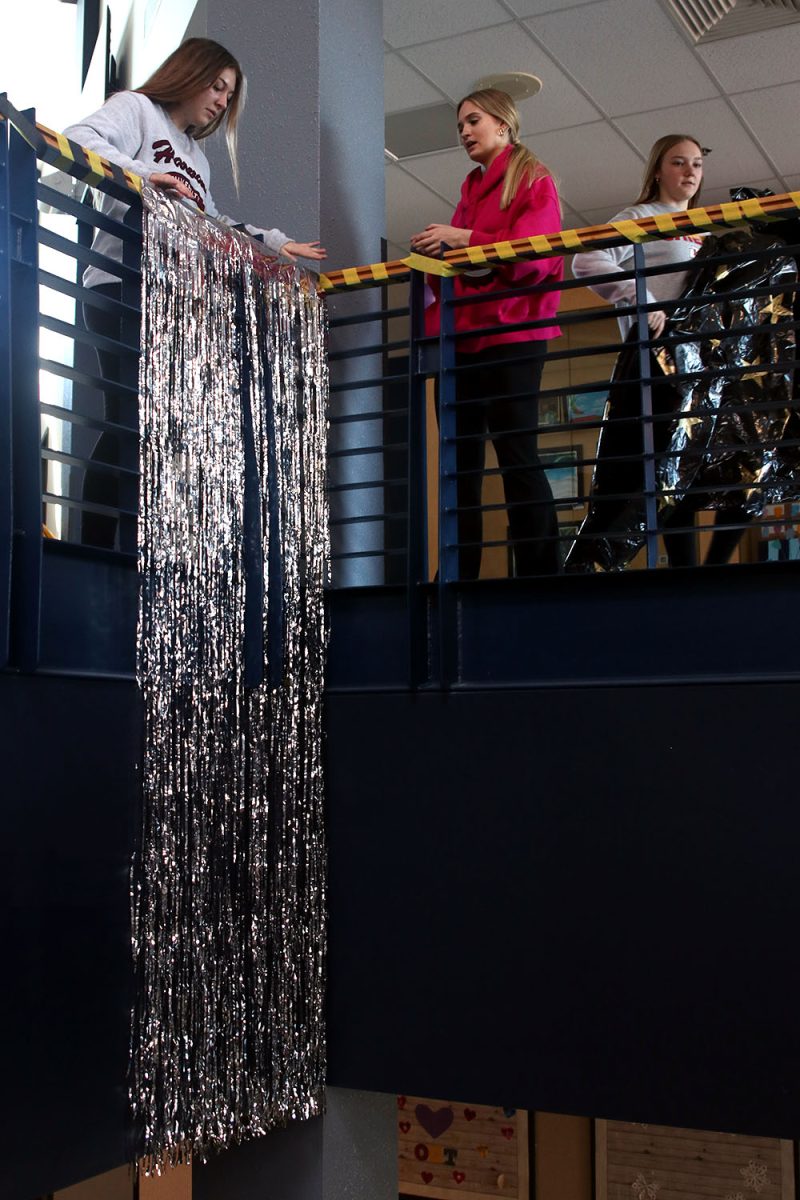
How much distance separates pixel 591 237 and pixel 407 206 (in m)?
3.66

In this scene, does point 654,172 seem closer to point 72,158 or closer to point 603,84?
point 72,158

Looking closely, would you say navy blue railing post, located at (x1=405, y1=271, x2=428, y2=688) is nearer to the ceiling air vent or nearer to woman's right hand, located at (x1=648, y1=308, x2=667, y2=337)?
woman's right hand, located at (x1=648, y1=308, x2=667, y2=337)

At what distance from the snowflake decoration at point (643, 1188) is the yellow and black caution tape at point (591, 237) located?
225 inches

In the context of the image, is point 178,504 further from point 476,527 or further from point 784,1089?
point 784,1089

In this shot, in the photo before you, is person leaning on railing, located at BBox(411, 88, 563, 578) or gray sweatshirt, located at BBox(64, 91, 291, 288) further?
person leaning on railing, located at BBox(411, 88, 563, 578)

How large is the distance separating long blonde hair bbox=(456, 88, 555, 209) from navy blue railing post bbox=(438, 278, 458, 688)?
1.00ft

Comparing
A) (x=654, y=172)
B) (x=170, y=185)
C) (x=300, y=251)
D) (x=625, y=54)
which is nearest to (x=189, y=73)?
(x=170, y=185)

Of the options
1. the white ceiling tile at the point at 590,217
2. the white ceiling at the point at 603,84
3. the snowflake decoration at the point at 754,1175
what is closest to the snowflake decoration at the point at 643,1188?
the snowflake decoration at the point at 754,1175

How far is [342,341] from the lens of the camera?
11.3 feet

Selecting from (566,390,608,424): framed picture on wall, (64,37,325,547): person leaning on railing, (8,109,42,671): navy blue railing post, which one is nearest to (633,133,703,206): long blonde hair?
(64,37,325,547): person leaning on railing

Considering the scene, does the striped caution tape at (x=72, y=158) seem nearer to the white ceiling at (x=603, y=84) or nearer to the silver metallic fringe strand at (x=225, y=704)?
the silver metallic fringe strand at (x=225, y=704)

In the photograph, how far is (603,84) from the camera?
16.9 feet

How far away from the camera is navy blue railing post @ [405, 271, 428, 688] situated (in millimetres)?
2910

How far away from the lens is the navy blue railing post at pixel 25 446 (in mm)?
2250
